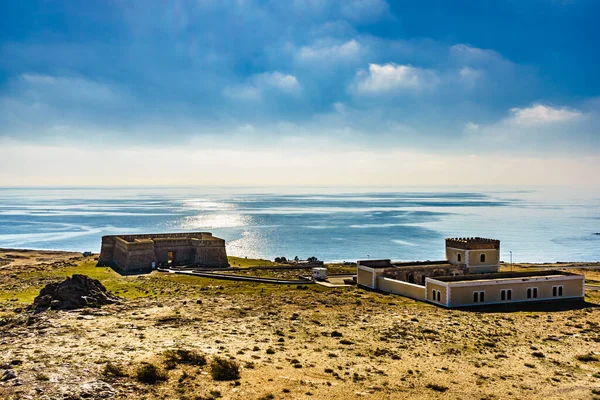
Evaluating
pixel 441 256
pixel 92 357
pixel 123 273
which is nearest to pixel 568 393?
pixel 92 357

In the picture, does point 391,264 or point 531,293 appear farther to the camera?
point 391,264

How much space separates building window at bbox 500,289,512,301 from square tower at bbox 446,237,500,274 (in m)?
11.9

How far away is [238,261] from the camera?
80.6m

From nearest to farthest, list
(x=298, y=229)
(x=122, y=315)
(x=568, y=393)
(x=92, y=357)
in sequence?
(x=568, y=393), (x=92, y=357), (x=122, y=315), (x=298, y=229)

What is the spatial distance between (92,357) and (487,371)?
2218cm

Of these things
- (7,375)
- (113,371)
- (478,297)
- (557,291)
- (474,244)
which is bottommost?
(478,297)

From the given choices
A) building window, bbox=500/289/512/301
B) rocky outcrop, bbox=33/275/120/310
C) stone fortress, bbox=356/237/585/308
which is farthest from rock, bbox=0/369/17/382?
building window, bbox=500/289/512/301

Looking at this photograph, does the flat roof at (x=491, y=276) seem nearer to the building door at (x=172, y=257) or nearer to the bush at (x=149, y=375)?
the bush at (x=149, y=375)

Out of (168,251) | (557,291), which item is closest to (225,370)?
(557,291)

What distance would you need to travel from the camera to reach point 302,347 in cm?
3150

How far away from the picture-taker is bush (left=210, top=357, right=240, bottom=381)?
24969mm

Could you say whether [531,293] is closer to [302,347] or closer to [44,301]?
[302,347]

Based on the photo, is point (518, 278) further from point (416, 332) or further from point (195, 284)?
point (195, 284)

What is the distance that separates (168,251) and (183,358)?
47.3 metres
